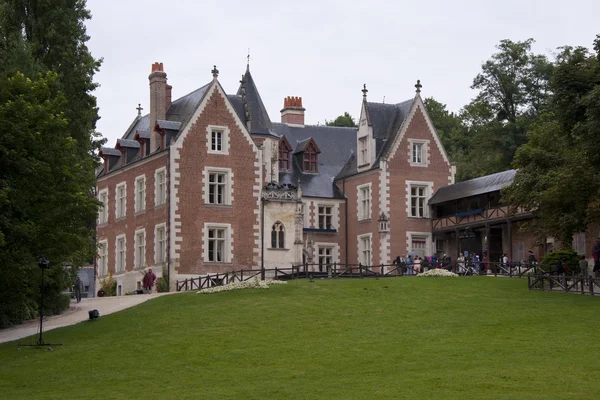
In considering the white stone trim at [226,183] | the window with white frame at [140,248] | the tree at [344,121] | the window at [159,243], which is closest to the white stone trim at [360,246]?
the white stone trim at [226,183]

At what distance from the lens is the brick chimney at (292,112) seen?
2657 inches

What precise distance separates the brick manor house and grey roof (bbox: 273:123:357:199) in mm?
84

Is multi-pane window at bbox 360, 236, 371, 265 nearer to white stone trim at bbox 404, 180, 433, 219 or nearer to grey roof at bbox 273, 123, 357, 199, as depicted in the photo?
white stone trim at bbox 404, 180, 433, 219

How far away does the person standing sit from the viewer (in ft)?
167

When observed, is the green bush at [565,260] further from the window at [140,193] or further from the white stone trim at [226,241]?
the window at [140,193]

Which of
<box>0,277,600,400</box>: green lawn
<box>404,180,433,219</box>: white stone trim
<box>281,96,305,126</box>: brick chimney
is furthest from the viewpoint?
<box>281,96,305,126</box>: brick chimney

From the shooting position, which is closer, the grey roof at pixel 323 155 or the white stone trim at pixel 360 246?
the white stone trim at pixel 360 246

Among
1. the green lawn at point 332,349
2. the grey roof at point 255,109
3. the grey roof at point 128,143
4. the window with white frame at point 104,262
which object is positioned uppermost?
the grey roof at point 255,109

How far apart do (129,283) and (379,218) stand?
45.8 ft

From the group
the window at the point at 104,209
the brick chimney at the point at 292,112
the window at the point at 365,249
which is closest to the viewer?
the window at the point at 365,249

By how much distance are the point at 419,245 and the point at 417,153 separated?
5222 millimetres

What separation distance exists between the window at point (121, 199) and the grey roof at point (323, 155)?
29.1 feet

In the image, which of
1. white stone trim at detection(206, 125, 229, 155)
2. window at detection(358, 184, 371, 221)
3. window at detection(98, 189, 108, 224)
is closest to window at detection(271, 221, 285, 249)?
white stone trim at detection(206, 125, 229, 155)

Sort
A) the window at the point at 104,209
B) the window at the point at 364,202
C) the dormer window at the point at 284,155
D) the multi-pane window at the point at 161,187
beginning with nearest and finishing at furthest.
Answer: the multi-pane window at the point at 161,187
the window at the point at 364,202
the window at the point at 104,209
the dormer window at the point at 284,155
